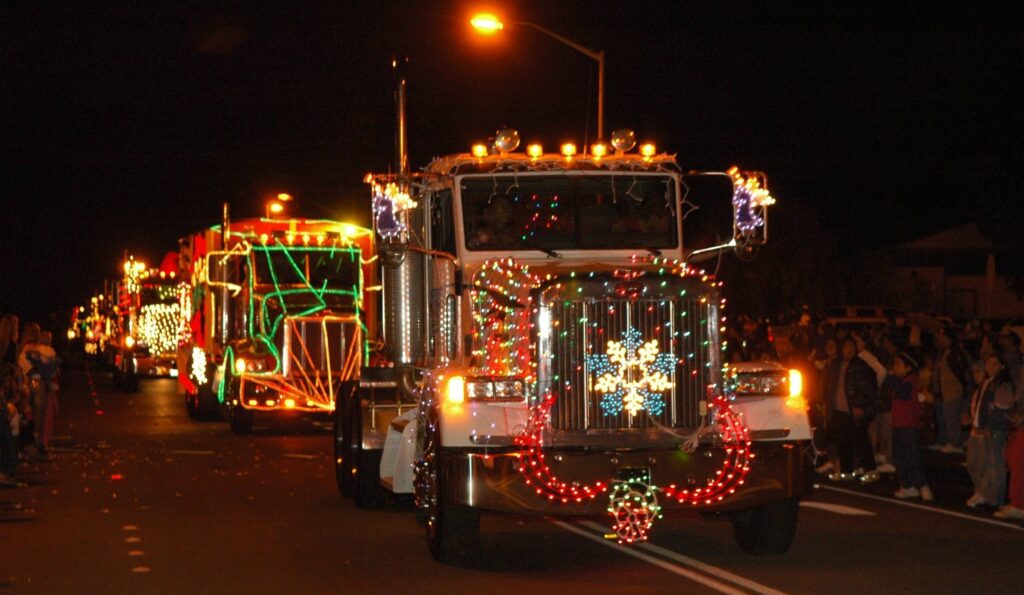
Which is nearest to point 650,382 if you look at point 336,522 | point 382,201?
point 382,201

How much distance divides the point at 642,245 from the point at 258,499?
5.27 m

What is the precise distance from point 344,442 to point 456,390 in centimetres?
547

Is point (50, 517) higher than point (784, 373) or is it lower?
lower

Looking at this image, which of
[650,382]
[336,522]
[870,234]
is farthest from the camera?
[870,234]

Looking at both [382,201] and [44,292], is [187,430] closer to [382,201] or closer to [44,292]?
[382,201]

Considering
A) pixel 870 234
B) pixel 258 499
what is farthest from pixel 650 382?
pixel 870 234

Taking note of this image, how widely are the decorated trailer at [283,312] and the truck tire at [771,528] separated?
38.6 ft

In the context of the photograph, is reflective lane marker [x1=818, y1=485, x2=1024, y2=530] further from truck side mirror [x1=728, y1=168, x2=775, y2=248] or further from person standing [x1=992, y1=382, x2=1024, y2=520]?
truck side mirror [x1=728, y1=168, x2=775, y2=248]

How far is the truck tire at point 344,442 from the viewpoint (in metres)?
16.7

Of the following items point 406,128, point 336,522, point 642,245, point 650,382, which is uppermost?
point 406,128

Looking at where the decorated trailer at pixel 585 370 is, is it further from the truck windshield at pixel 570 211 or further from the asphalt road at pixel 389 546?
the asphalt road at pixel 389 546

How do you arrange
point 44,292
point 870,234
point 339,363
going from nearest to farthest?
point 339,363 → point 870,234 → point 44,292

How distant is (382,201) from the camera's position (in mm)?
13297

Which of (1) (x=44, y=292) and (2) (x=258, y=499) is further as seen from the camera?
(1) (x=44, y=292)
